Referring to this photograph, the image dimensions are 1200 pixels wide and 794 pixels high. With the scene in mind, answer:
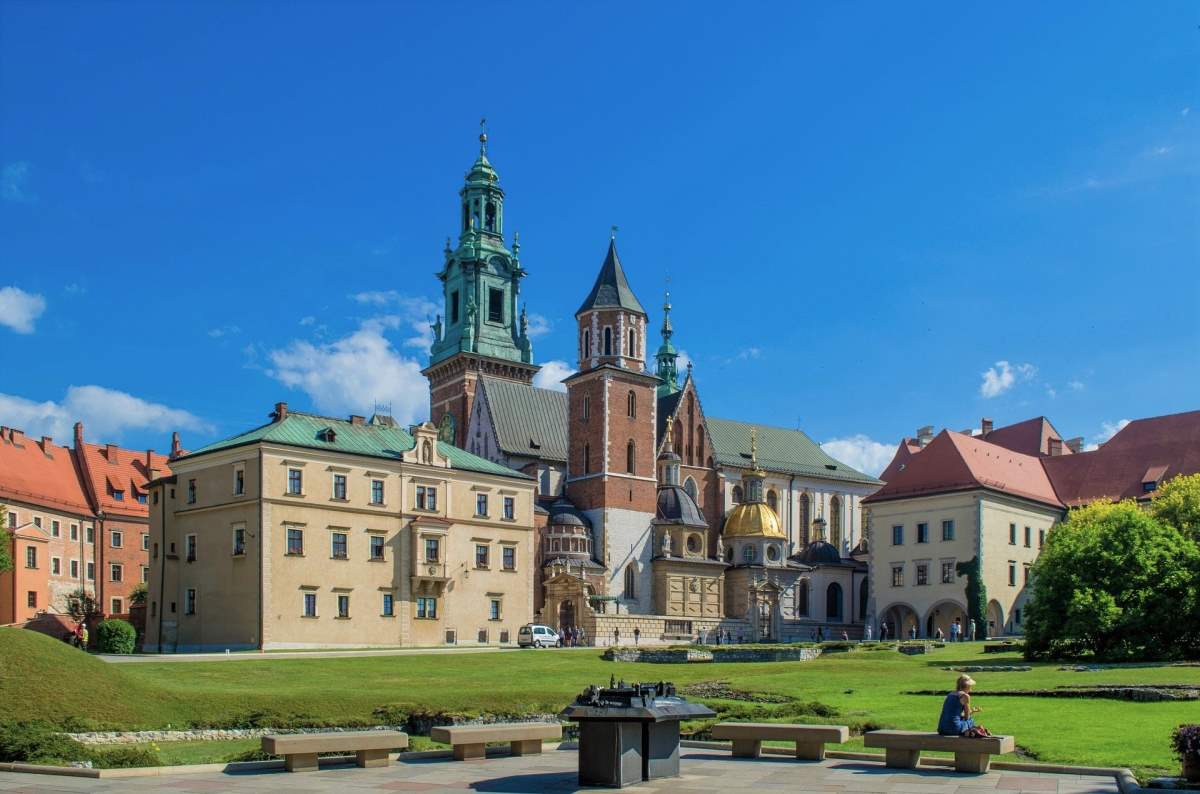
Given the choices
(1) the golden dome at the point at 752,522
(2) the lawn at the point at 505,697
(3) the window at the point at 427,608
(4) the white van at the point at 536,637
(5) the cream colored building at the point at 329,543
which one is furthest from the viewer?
(1) the golden dome at the point at 752,522

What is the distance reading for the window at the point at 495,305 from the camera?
101875 mm

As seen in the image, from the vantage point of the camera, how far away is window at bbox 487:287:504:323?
10188cm

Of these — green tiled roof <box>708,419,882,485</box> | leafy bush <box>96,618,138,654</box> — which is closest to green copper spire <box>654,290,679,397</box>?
green tiled roof <box>708,419,882,485</box>

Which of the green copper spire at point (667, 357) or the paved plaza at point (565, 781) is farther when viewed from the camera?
the green copper spire at point (667, 357)

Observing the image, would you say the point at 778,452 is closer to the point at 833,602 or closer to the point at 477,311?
the point at 833,602

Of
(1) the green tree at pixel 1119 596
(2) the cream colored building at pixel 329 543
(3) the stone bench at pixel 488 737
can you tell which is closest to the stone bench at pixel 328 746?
(3) the stone bench at pixel 488 737

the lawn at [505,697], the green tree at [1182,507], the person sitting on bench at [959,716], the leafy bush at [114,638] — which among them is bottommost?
the leafy bush at [114,638]

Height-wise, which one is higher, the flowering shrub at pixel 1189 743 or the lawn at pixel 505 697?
the flowering shrub at pixel 1189 743

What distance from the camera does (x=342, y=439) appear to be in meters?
60.5

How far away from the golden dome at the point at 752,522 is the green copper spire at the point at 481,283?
910 inches

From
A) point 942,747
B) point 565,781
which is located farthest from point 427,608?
point 942,747

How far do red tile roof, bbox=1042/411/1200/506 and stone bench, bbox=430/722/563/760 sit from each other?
6720cm

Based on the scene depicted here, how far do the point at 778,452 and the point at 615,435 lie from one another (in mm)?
25259

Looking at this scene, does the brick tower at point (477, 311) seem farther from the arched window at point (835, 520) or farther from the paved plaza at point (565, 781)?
the paved plaza at point (565, 781)
